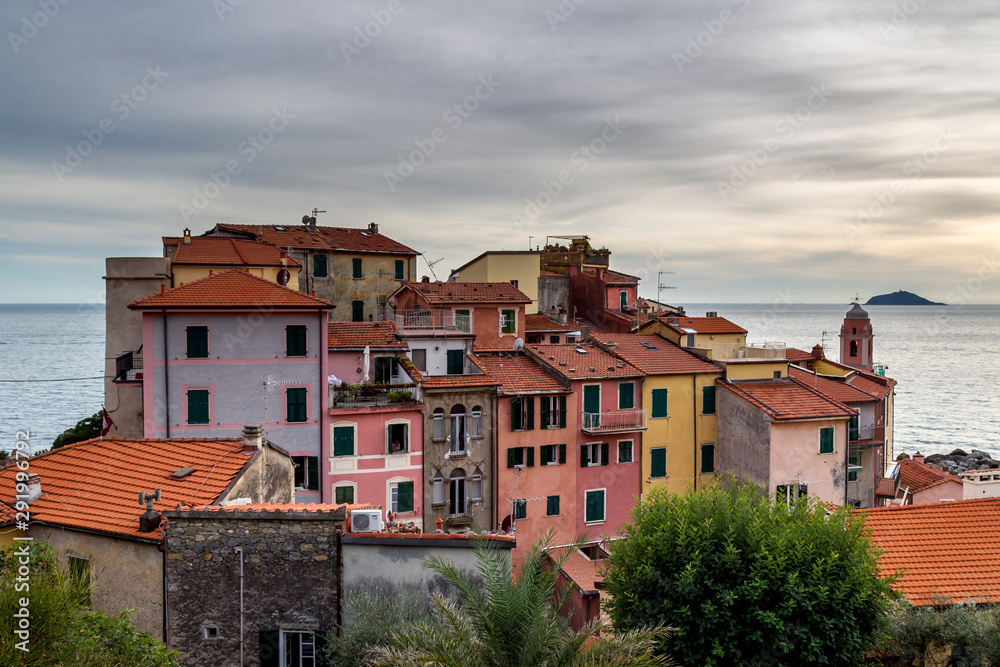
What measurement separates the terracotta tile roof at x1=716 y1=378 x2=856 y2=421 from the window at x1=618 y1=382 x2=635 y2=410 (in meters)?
4.85

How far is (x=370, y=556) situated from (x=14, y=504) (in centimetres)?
670

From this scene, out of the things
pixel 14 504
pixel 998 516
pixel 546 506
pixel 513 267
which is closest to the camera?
pixel 14 504

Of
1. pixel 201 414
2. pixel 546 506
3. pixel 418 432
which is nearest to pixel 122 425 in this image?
pixel 201 414

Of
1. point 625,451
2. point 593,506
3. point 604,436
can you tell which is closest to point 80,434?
point 593,506

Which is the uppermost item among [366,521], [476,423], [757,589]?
[366,521]

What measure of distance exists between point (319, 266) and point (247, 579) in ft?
125

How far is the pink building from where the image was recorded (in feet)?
116

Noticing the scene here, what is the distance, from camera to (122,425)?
104 ft

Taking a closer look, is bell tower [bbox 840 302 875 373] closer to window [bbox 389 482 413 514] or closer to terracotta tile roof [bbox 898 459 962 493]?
terracotta tile roof [bbox 898 459 962 493]

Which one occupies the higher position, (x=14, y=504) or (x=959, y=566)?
(x=14, y=504)

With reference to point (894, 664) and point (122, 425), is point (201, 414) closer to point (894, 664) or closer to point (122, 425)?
point (122, 425)

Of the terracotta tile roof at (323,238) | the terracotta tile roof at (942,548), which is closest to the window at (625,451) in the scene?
the terracotta tile roof at (942,548)

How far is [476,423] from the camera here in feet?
109

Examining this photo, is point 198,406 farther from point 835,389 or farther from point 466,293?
point 835,389
